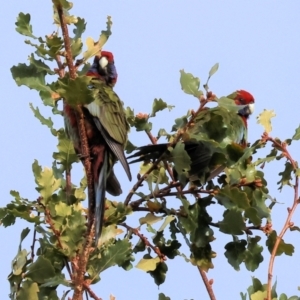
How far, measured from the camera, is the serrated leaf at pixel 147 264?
90.6 inches

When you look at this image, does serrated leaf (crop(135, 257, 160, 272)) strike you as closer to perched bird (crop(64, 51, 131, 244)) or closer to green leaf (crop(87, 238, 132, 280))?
green leaf (crop(87, 238, 132, 280))

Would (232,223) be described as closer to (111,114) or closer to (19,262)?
(19,262)

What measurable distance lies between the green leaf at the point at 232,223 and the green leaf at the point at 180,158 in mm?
219

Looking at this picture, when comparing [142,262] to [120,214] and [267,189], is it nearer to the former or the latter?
[120,214]

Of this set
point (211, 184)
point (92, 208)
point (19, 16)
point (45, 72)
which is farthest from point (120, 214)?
point (19, 16)

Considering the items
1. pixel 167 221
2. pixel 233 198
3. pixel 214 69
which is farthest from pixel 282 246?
pixel 214 69

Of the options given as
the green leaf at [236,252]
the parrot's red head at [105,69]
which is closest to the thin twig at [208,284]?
the green leaf at [236,252]

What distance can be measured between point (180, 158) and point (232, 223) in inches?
11.8

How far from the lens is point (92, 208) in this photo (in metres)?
2.20

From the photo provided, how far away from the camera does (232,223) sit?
2.15 metres

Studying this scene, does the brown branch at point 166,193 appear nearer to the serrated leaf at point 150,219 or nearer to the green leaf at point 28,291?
the serrated leaf at point 150,219

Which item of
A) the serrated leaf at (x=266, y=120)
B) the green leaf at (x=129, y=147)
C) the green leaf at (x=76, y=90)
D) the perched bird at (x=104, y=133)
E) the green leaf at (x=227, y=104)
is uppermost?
the perched bird at (x=104, y=133)

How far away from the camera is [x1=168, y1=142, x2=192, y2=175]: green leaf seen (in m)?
2.09

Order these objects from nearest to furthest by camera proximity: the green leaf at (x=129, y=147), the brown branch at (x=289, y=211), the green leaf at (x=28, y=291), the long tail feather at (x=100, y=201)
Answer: the brown branch at (x=289, y=211)
the green leaf at (x=28, y=291)
the long tail feather at (x=100, y=201)
the green leaf at (x=129, y=147)
